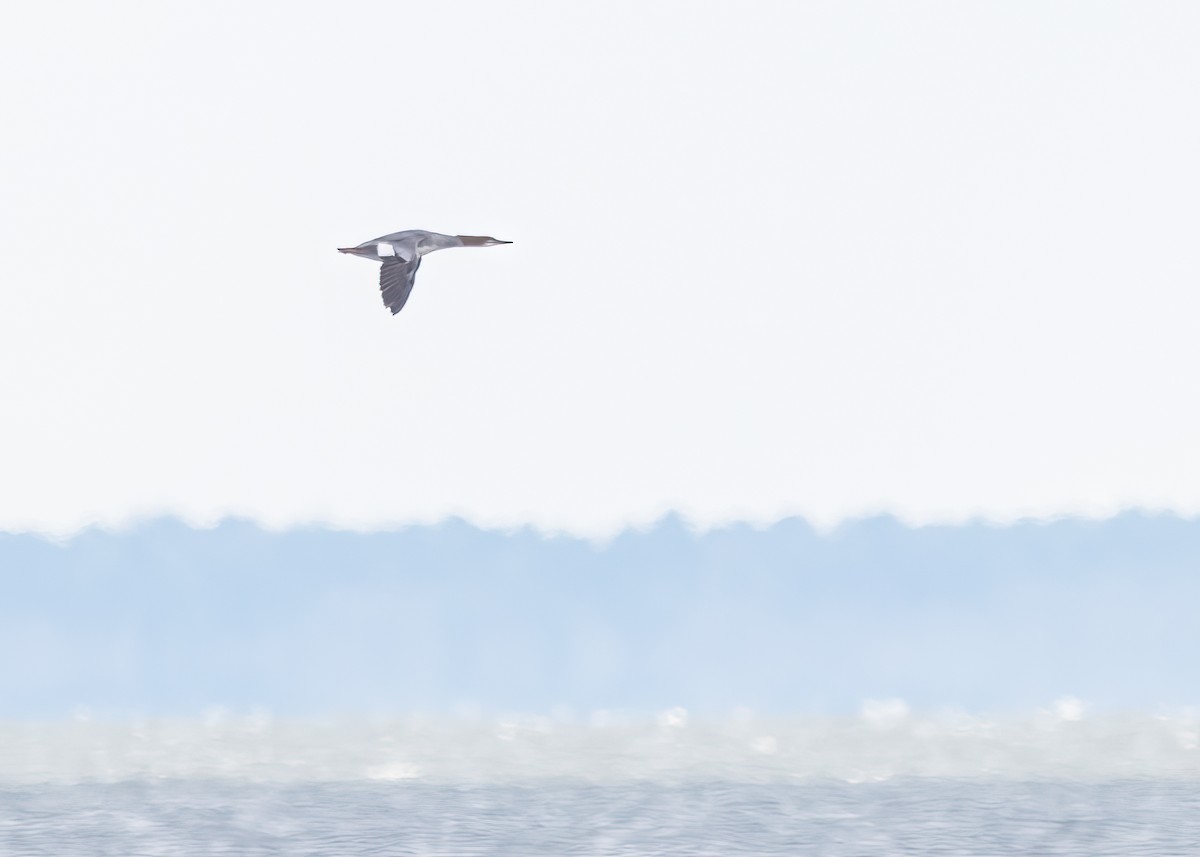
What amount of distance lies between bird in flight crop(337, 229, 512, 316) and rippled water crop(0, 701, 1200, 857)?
21.3m

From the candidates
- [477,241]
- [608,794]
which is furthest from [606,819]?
[477,241]

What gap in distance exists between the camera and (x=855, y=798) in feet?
197

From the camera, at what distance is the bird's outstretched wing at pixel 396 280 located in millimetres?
29516

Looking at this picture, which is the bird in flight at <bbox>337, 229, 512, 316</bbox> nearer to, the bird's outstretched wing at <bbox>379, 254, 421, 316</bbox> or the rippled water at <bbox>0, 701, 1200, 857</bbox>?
the bird's outstretched wing at <bbox>379, 254, 421, 316</bbox>

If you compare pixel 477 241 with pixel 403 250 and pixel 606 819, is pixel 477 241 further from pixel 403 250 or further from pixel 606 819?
pixel 606 819

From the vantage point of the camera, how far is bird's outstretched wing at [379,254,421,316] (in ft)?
96.8

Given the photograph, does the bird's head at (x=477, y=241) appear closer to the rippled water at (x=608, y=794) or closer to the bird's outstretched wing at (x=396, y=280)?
the bird's outstretched wing at (x=396, y=280)

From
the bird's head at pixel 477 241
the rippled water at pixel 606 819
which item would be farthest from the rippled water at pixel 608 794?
the bird's head at pixel 477 241

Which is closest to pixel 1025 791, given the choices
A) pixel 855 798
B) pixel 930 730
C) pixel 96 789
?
pixel 855 798

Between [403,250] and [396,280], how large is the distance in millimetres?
772

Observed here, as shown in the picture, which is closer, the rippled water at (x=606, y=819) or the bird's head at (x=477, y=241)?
the bird's head at (x=477, y=241)

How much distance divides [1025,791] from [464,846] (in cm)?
2177

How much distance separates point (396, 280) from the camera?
30.0 metres

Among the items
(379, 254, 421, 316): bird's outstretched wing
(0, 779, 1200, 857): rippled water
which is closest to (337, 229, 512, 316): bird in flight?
(379, 254, 421, 316): bird's outstretched wing
